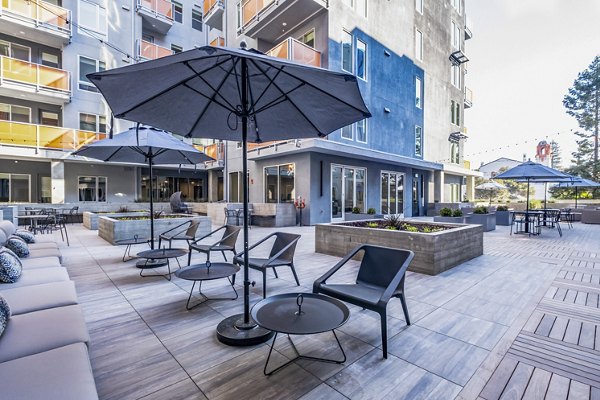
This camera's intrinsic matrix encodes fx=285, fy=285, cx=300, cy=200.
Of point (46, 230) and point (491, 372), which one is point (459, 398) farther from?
point (46, 230)

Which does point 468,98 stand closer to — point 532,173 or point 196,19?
point 532,173

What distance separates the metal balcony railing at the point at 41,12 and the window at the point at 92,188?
669 cm

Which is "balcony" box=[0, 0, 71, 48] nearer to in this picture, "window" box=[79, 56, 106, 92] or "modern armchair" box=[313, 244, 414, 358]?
"window" box=[79, 56, 106, 92]

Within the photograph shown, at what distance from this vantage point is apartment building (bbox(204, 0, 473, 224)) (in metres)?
11.4

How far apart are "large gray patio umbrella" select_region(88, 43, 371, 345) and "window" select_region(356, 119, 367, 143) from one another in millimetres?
9607

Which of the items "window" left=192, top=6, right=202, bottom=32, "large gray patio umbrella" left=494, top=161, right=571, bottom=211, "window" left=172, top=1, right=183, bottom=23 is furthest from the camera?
"window" left=192, top=6, right=202, bottom=32

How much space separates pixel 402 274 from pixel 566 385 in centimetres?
127

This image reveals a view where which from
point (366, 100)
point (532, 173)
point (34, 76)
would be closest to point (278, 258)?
point (532, 173)

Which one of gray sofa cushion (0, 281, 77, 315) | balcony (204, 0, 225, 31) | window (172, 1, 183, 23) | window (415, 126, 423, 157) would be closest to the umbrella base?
gray sofa cushion (0, 281, 77, 315)

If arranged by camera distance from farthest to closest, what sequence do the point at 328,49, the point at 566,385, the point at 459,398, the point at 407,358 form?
the point at 328,49 < the point at 407,358 < the point at 566,385 < the point at 459,398

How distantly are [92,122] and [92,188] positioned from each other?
11.1 ft

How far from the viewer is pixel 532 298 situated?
3.67m

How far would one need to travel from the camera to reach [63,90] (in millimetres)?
12414

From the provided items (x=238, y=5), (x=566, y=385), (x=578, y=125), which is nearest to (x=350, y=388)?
(x=566, y=385)
